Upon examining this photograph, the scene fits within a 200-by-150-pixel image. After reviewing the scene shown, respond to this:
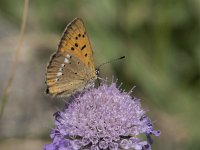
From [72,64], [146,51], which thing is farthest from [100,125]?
[146,51]

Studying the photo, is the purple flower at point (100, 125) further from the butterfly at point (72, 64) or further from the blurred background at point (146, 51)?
the blurred background at point (146, 51)

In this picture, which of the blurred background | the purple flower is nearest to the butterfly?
the purple flower

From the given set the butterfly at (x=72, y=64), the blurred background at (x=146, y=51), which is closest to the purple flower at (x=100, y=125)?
the butterfly at (x=72, y=64)

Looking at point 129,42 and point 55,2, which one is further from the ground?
point 55,2

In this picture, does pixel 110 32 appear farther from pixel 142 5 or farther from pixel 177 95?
pixel 177 95

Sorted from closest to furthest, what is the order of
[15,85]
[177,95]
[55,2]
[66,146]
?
→ [66,146]
[177,95]
[55,2]
[15,85]

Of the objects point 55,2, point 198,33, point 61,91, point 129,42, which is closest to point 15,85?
point 55,2
